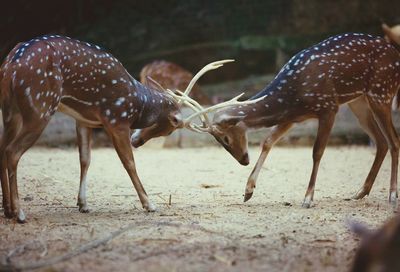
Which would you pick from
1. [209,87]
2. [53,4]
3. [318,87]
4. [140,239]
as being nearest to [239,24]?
[209,87]

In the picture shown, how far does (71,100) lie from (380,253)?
123 inches

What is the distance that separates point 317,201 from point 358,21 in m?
7.72

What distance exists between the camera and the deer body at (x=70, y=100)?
4.53 meters

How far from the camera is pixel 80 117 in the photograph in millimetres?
5172

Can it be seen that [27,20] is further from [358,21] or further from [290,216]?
[290,216]

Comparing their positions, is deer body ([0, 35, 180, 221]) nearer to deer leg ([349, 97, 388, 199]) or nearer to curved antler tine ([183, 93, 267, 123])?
curved antler tine ([183, 93, 267, 123])

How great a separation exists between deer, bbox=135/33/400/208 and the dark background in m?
6.40

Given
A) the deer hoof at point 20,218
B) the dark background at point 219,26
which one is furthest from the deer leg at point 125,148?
the dark background at point 219,26

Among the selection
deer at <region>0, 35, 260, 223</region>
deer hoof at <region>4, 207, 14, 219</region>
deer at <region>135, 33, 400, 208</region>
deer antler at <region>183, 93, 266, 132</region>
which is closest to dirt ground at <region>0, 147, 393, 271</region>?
deer hoof at <region>4, 207, 14, 219</region>

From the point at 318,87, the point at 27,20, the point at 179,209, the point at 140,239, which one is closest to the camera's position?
the point at 140,239

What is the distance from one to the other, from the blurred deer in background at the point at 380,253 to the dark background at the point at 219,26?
9897 mm

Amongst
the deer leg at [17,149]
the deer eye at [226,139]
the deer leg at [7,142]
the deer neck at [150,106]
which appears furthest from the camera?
the deer eye at [226,139]

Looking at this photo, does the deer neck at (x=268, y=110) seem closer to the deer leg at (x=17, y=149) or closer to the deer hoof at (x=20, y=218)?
the deer leg at (x=17, y=149)

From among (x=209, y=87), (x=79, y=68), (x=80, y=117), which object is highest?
(x=79, y=68)
